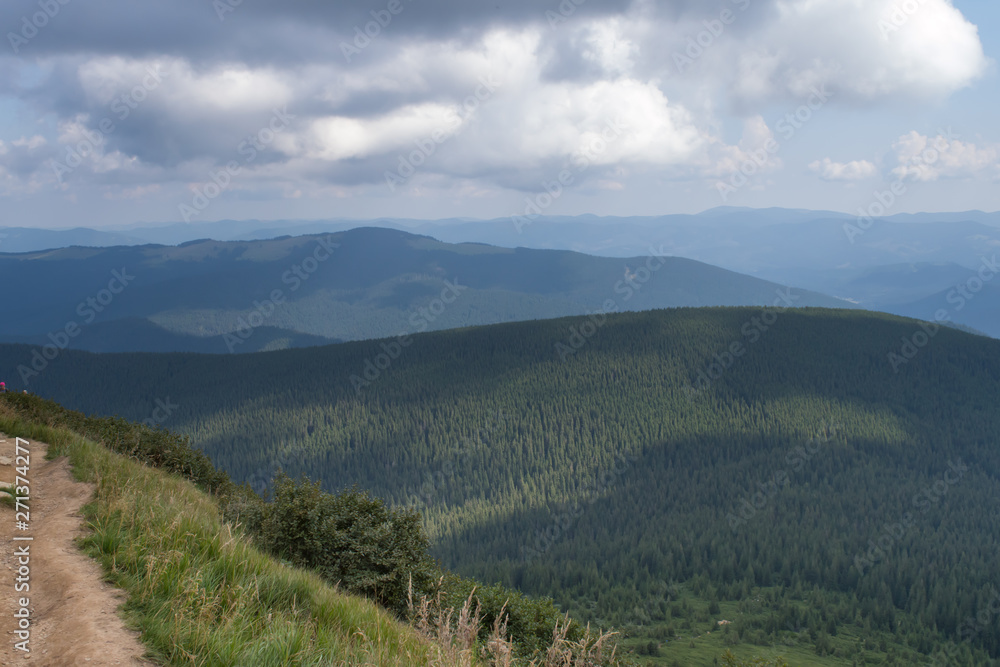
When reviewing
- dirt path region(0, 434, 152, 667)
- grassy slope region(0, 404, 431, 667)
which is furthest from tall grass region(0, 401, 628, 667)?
dirt path region(0, 434, 152, 667)

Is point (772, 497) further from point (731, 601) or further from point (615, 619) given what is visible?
point (615, 619)

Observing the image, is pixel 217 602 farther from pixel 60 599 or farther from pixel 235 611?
pixel 60 599

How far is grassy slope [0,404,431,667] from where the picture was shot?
24.9 feet

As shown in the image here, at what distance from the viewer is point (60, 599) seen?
28.5 feet

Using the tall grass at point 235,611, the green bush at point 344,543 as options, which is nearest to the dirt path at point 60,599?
the tall grass at point 235,611

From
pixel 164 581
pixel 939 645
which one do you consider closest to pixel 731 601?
pixel 939 645

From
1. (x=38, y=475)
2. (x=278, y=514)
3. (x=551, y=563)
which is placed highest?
(x=38, y=475)

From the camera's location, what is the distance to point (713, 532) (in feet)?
543

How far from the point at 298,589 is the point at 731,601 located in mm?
144839

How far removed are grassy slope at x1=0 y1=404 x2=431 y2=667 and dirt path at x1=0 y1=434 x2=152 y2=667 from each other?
256mm

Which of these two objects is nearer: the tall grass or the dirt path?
the dirt path

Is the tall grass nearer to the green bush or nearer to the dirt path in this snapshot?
the dirt path

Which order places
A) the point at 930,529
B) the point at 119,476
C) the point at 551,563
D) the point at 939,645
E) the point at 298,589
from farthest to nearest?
1. the point at 930,529
2. the point at 551,563
3. the point at 939,645
4. the point at 119,476
5. the point at 298,589

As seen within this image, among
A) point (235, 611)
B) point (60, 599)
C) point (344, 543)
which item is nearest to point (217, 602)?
point (235, 611)
